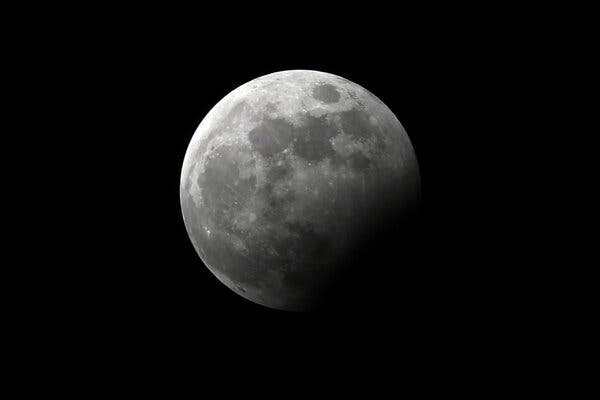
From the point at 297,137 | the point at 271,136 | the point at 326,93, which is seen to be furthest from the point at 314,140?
the point at 326,93

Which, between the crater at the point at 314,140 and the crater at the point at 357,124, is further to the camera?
the crater at the point at 357,124

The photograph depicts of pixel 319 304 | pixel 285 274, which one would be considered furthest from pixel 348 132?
pixel 319 304

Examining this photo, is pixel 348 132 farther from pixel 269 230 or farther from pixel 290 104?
pixel 269 230

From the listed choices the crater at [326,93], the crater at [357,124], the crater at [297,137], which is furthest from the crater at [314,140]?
the crater at [326,93]

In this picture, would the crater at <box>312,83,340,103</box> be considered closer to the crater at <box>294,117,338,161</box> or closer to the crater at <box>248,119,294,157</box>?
the crater at <box>294,117,338,161</box>

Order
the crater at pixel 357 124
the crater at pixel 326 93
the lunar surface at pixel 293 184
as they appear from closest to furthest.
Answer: the lunar surface at pixel 293 184
the crater at pixel 357 124
the crater at pixel 326 93

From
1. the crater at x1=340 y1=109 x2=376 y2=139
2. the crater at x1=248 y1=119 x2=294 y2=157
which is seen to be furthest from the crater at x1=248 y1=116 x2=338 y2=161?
the crater at x1=340 y1=109 x2=376 y2=139

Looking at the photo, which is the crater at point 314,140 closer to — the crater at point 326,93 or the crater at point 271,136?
the crater at point 271,136

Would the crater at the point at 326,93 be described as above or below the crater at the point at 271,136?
above
